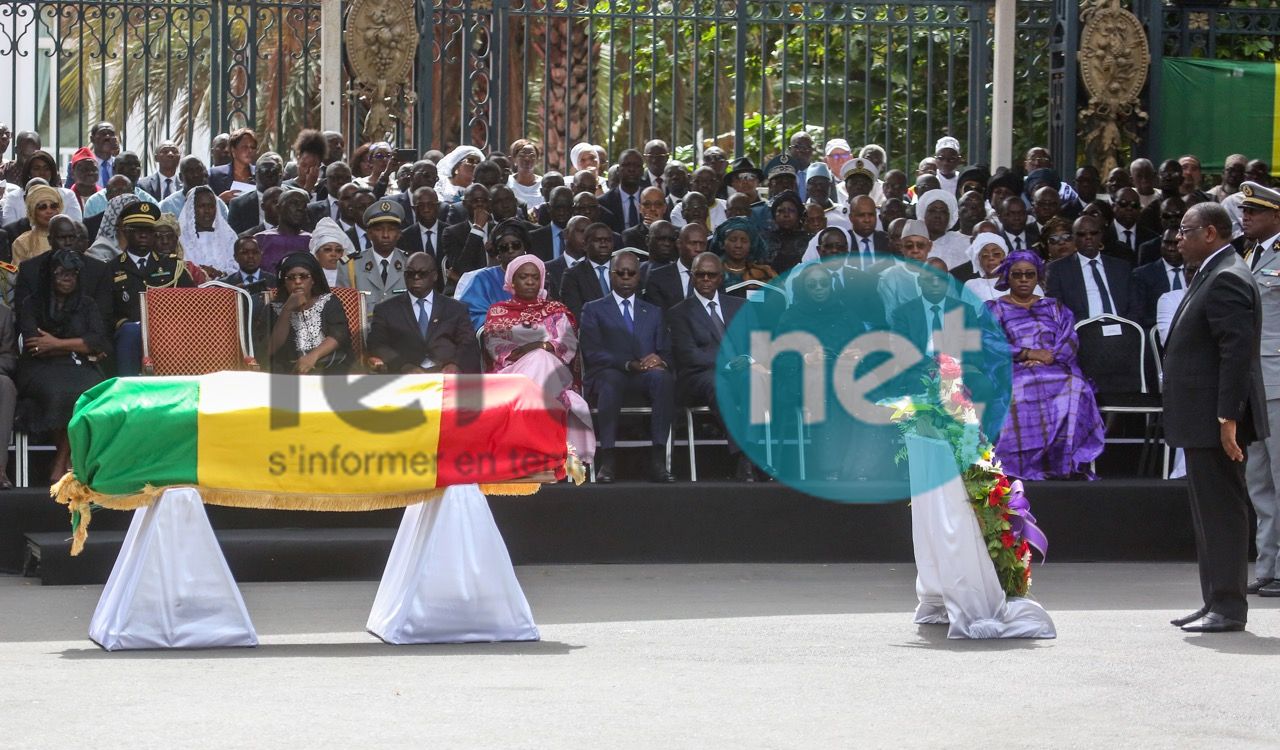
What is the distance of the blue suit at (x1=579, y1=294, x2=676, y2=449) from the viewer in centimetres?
1253

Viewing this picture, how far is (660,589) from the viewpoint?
1103 centimetres

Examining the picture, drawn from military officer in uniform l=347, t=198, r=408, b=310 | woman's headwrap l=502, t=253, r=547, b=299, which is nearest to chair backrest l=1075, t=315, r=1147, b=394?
woman's headwrap l=502, t=253, r=547, b=299

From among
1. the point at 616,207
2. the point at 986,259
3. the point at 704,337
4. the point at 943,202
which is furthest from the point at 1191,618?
the point at 616,207

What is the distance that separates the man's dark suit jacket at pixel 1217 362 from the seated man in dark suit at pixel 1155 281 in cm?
441

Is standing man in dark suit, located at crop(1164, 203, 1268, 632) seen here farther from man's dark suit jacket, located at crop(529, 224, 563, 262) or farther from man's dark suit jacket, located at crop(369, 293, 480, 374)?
man's dark suit jacket, located at crop(529, 224, 563, 262)

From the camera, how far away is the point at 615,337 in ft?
42.0

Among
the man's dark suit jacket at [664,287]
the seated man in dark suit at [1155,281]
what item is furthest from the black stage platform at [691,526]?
the seated man in dark suit at [1155,281]

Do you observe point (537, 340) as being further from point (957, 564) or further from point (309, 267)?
point (957, 564)

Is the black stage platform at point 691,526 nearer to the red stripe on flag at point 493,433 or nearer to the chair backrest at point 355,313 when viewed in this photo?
the chair backrest at point 355,313

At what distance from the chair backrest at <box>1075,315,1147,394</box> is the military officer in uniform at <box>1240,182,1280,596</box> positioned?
246cm

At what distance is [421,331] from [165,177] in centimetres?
516

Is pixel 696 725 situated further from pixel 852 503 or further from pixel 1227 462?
pixel 852 503

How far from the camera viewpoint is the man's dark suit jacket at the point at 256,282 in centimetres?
1316

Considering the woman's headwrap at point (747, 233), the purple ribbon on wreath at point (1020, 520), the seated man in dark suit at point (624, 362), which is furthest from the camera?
the woman's headwrap at point (747, 233)
